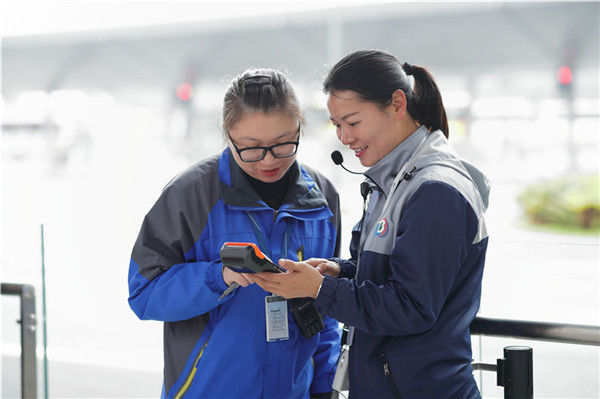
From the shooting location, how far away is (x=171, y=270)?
1.65 m

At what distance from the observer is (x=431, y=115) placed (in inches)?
64.5

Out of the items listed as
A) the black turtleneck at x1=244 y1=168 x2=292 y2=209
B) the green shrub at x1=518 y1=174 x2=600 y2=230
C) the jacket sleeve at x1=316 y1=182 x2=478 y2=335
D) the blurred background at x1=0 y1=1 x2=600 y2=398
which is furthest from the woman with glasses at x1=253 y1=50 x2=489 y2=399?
the green shrub at x1=518 y1=174 x2=600 y2=230

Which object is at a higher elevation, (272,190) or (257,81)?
(257,81)

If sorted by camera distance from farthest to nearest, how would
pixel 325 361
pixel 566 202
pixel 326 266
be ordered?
1. pixel 566 202
2. pixel 325 361
3. pixel 326 266

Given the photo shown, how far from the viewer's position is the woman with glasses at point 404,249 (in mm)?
1350

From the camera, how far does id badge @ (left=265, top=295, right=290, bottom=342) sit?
1687mm

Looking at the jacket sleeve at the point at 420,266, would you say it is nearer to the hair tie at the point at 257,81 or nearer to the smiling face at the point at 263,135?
the smiling face at the point at 263,135

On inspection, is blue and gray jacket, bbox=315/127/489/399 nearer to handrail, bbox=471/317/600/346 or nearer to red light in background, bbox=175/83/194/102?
handrail, bbox=471/317/600/346

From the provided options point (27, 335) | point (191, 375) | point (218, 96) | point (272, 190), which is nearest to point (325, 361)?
point (191, 375)

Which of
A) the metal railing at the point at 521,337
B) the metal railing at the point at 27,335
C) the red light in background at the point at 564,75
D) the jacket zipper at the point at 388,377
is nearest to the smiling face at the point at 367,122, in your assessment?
the jacket zipper at the point at 388,377

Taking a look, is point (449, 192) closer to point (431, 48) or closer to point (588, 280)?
point (588, 280)

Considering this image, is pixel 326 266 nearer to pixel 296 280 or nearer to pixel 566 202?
pixel 296 280

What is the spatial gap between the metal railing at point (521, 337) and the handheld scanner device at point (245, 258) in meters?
0.72

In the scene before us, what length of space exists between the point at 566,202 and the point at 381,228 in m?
8.17
